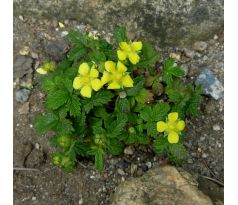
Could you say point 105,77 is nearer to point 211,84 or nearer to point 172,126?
point 172,126

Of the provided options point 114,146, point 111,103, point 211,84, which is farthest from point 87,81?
point 211,84

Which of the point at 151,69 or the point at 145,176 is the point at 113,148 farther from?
the point at 151,69

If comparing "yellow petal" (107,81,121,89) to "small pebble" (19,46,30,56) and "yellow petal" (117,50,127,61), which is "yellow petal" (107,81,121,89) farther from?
"small pebble" (19,46,30,56)

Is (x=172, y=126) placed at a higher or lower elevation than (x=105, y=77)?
lower

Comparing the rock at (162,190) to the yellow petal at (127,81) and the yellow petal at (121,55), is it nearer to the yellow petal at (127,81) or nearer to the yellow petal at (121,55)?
the yellow petal at (127,81)

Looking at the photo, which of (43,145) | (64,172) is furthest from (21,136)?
(64,172)

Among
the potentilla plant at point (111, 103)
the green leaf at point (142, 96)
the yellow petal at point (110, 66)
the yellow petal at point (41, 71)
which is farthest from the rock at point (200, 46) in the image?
the yellow petal at point (41, 71)
